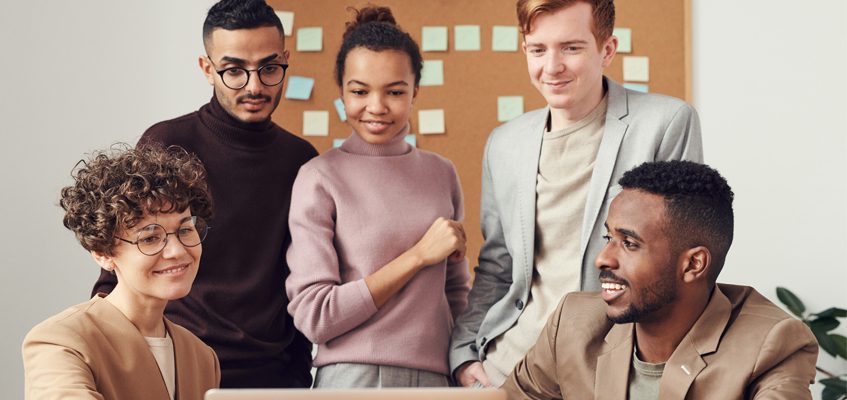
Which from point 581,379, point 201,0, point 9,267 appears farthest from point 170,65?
point 581,379

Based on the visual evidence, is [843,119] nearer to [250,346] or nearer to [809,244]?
[809,244]

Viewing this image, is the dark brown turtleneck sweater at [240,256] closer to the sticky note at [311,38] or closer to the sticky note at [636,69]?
the sticky note at [311,38]

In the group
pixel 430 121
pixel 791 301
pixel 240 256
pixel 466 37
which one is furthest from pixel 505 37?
pixel 240 256

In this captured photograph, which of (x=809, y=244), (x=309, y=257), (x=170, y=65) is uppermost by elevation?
(x=170, y=65)

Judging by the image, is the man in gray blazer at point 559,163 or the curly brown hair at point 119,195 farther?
the man in gray blazer at point 559,163

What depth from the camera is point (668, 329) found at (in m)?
1.97

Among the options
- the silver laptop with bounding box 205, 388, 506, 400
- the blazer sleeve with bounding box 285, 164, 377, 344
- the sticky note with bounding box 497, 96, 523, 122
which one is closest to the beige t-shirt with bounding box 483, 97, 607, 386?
the blazer sleeve with bounding box 285, 164, 377, 344

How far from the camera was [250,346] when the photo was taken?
234 cm

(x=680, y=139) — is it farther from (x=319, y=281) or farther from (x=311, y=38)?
(x=311, y=38)

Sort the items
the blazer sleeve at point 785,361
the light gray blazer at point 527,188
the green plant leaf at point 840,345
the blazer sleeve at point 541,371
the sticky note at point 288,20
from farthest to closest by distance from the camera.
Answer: the sticky note at point 288,20 < the green plant leaf at point 840,345 < the light gray blazer at point 527,188 < the blazer sleeve at point 541,371 < the blazer sleeve at point 785,361

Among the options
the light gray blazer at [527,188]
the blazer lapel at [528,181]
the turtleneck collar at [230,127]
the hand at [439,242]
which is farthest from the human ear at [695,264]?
the turtleneck collar at [230,127]

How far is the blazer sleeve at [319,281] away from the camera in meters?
2.24

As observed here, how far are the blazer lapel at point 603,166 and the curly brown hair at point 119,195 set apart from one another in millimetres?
867

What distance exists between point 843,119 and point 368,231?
2.32 m
